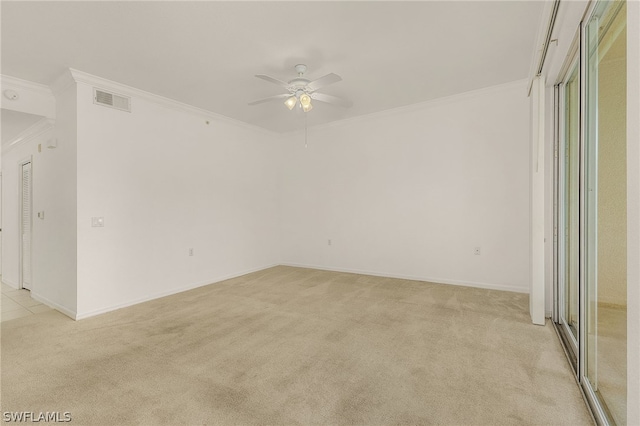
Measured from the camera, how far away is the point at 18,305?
152 inches

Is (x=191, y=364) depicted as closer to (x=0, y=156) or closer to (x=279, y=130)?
(x=279, y=130)

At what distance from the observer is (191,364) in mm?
2289

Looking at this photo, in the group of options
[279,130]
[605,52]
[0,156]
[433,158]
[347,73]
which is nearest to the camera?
[605,52]

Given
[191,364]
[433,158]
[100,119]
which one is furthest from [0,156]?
[433,158]

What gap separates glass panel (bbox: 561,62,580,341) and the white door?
6.85 m

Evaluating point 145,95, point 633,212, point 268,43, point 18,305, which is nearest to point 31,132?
point 145,95

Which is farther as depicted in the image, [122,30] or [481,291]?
[481,291]

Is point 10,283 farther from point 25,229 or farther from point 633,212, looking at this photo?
point 633,212

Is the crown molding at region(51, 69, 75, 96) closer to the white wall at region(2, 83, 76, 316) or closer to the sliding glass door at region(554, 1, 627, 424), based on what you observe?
the white wall at region(2, 83, 76, 316)

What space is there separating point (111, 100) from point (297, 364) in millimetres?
3707

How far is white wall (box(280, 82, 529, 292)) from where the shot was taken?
4000 millimetres

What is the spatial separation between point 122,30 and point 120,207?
205 centimetres

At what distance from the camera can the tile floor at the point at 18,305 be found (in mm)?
3524

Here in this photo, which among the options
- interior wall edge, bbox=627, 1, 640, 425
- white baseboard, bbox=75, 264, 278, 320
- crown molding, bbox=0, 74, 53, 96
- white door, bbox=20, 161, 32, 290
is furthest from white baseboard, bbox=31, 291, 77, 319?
interior wall edge, bbox=627, 1, 640, 425
